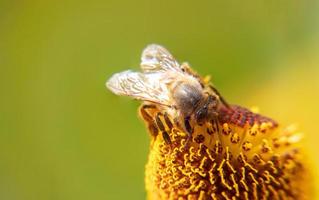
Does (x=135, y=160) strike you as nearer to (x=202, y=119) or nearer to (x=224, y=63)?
(x=224, y=63)

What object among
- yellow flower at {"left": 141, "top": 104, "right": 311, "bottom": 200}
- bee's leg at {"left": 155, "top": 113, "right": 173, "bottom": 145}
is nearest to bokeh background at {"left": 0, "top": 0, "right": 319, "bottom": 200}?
yellow flower at {"left": 141, "top": 104, "right": 311, "bottom": 200}

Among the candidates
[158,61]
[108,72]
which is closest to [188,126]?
[158,61]

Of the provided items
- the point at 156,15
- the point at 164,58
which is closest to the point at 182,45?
Answer: the point at 156,15

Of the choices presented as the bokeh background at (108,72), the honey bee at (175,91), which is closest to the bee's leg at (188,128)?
the honey bee at (175,91)

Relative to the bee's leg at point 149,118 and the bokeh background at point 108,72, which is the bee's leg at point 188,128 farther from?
the bokeh background at point 108,72

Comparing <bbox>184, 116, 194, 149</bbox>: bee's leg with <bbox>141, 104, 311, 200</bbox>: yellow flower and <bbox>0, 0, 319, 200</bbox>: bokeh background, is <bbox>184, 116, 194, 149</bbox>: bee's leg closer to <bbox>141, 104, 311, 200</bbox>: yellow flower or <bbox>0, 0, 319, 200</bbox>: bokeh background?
<bbox>141, 104, 311, 200</bbox>: yellow flower

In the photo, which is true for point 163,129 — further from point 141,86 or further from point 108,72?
point 108,72
